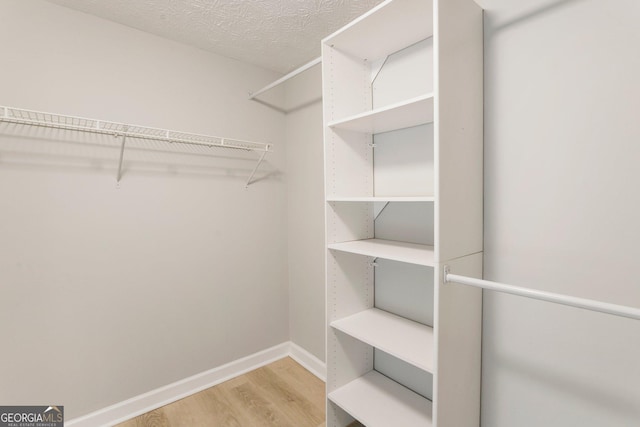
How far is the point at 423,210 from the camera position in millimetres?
1522

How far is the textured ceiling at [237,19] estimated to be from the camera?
5.17 feet

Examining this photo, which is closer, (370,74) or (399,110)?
(399,110)

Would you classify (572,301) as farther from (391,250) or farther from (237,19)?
(237,19)

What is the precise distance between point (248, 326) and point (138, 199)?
1293 millimetres

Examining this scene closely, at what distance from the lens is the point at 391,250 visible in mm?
1398

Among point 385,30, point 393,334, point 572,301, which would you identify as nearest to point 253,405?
point 393,334

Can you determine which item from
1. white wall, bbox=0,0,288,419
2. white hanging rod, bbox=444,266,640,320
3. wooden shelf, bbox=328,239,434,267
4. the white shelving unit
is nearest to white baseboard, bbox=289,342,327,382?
white wall, bbox=0,0,288,419

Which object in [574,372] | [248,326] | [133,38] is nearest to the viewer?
[574,372]

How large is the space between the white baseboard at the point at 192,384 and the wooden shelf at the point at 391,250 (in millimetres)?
1028

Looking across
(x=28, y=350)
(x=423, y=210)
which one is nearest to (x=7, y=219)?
(x=28, y=350)

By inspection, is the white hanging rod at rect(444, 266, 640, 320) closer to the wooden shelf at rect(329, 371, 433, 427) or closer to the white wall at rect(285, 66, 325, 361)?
the wooden shelf at rect(329, 371, 433, 427)

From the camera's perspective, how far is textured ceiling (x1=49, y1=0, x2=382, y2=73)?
1.58m

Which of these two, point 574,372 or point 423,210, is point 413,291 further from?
point 574,372

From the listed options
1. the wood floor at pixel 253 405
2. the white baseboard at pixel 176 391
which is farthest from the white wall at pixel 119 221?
the wood floor at pixel 253 405
